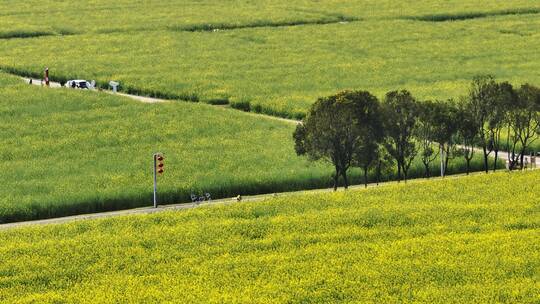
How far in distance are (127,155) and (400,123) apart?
2015 centimetres

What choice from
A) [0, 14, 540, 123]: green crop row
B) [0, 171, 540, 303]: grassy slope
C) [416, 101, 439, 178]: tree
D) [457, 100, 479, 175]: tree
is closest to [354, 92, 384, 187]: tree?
[416, 101, 439, 178]: tree

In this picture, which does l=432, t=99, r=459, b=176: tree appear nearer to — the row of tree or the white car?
the row of tree

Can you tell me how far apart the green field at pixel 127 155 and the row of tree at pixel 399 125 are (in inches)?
140

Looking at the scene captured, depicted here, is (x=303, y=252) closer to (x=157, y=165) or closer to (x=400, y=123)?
(x=400, y=123)

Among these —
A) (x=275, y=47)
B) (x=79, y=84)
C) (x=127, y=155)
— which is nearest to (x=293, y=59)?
(x=275, y=47)

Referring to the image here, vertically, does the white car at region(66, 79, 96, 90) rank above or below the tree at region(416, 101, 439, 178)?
below

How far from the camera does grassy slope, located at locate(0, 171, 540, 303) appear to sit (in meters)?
51.2

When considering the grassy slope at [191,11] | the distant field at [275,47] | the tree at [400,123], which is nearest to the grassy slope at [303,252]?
the tree at [400,123]

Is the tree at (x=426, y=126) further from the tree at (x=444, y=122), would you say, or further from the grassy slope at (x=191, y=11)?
the grassy slope at (x=191, y=11)

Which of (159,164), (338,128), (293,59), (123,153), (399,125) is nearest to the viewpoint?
(338,128)

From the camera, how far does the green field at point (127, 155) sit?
76.1m

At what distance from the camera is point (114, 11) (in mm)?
175250

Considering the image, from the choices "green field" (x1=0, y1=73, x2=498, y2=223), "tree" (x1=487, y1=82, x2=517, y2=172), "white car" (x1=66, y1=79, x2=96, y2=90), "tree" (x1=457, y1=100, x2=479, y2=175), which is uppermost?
"tree" (x1=487, y1=82, x2=517, y2=172)

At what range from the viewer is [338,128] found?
243 feet
